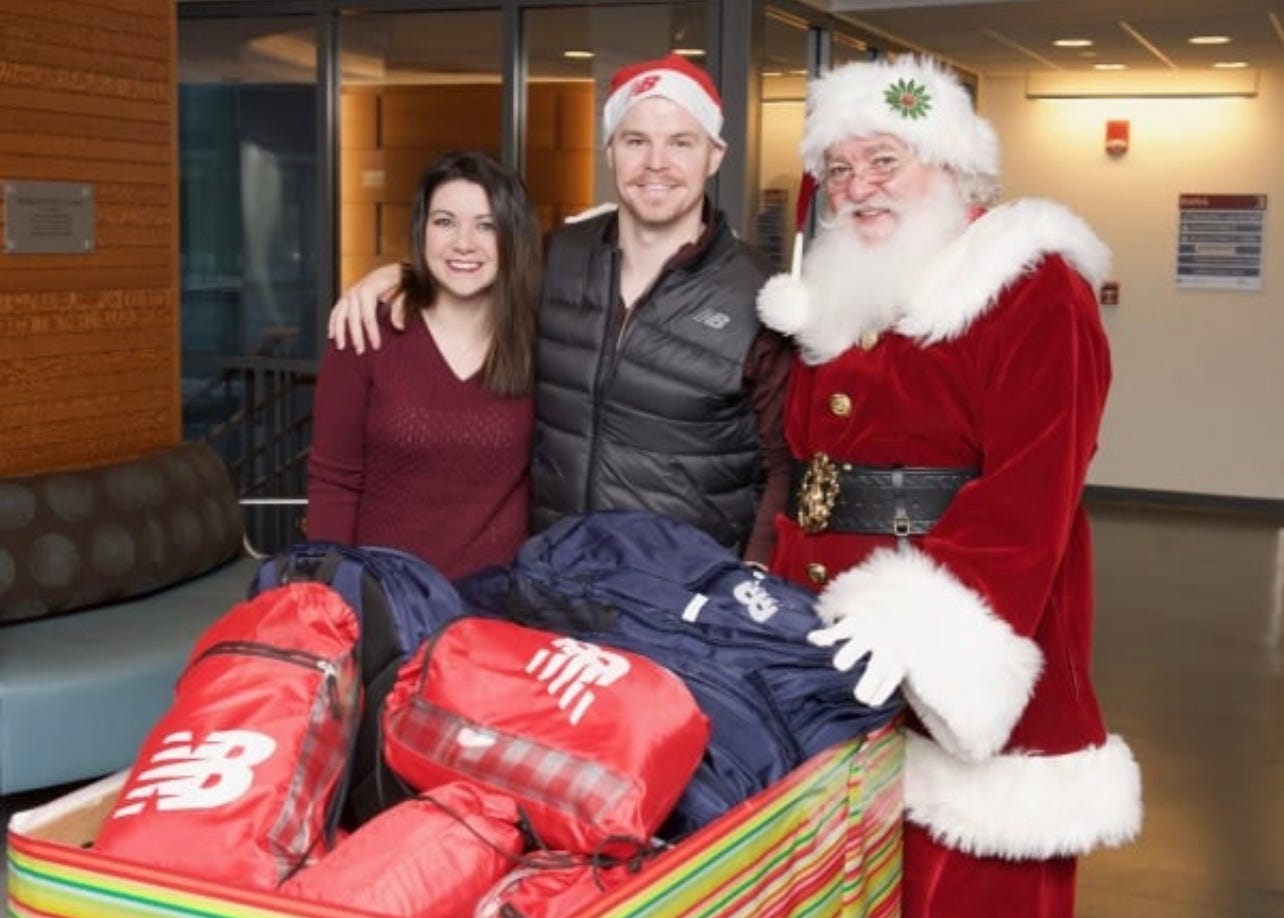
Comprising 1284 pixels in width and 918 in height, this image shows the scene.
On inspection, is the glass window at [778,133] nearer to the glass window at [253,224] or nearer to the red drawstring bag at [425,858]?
the glass window at [253,224]

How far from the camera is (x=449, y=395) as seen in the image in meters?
2.54

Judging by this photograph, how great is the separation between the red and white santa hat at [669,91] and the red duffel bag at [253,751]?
103 cm

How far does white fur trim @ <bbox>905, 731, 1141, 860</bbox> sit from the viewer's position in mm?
2248

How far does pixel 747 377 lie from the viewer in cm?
249

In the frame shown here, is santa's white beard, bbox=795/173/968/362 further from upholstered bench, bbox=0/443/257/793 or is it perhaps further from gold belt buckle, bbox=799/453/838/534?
upholstered bench, bbox=0/443/257/793

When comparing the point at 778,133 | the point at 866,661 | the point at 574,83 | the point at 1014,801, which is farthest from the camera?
the point at 574,83

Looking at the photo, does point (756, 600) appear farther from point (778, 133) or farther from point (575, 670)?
point (778, 133)

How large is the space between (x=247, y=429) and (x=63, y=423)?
3.16 metres

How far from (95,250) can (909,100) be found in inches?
126

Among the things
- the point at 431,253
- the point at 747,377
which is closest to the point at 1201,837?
the point at 747,377

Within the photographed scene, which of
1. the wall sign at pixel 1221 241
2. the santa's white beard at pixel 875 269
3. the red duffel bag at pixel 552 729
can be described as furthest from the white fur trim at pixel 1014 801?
the wall sign at pixel 1221 241

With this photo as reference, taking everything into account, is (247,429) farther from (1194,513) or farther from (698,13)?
(1194,513)

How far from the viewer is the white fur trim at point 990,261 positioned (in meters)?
2.13

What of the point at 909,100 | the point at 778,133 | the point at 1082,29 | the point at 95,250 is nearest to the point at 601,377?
the point at 909,100
